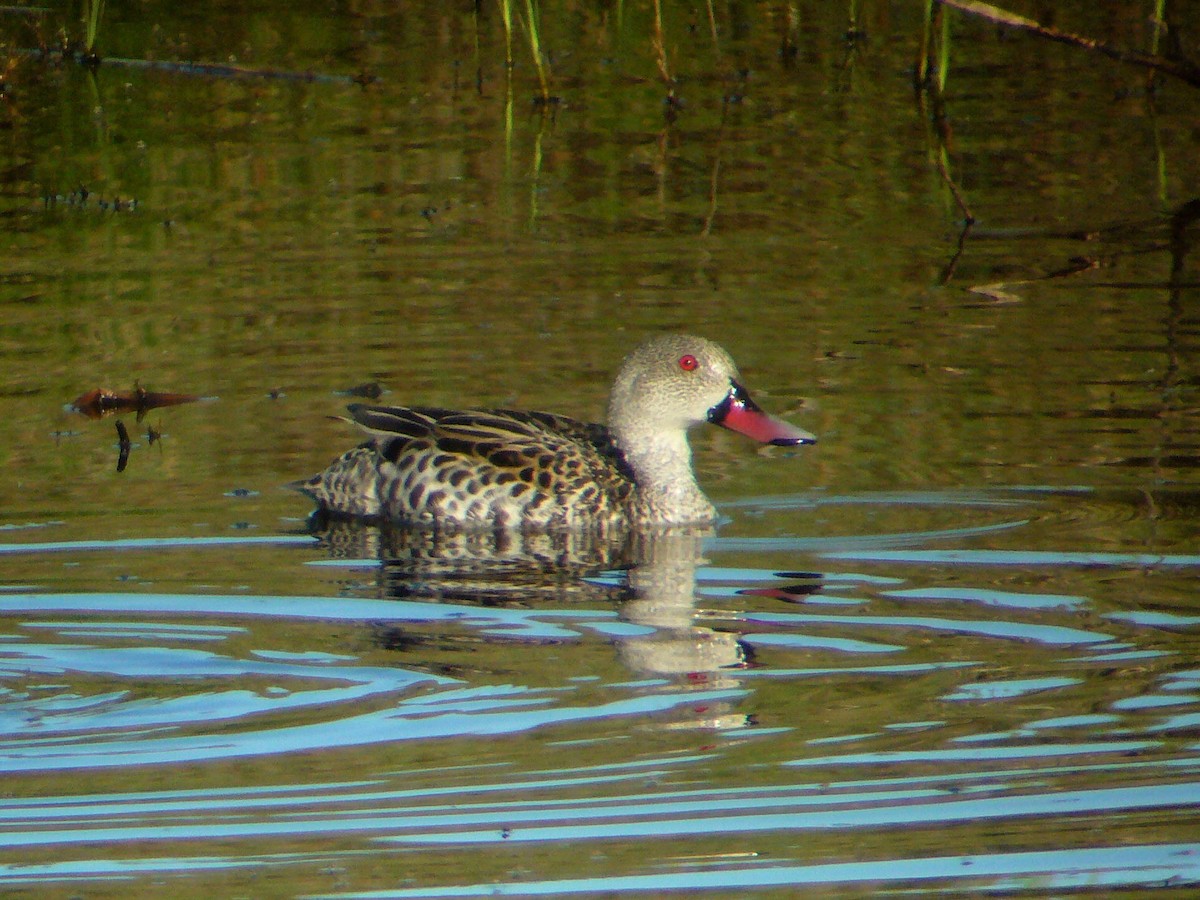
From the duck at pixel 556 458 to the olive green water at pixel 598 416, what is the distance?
0.31m

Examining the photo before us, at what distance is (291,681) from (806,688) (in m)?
1.51

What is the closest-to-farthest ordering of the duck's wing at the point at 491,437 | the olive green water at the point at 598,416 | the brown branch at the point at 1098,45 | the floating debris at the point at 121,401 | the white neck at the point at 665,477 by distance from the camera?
the olive green water at the point at 598,416
the brown branch at the point at 1098,45
the white neck at the point at 665,477
the duck's wing at the point at 491,437
the floating debris at the point at 121,401

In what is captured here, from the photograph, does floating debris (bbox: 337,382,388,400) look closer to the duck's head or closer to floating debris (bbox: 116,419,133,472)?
floating debris (bbox: 116,419,133,472)

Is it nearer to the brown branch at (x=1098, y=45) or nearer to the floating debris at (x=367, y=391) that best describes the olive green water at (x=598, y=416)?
the floating debris at (x=367, y=391)

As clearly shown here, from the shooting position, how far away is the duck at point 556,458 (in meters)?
8.54

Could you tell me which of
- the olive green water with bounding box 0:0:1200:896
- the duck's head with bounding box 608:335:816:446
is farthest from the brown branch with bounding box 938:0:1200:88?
the duck's head with bounding box 608:335:816:446

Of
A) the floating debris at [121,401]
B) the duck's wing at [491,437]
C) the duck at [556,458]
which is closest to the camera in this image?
the duck at [556,458]

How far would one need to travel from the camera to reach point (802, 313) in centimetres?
1085

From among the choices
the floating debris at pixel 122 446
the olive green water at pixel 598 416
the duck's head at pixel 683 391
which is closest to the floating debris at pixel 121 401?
the olive green water at pixel 598 416

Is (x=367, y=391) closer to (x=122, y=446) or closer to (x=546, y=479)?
(x=122, y=446)

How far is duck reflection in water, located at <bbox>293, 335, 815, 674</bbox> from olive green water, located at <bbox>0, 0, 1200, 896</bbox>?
20 centimetres

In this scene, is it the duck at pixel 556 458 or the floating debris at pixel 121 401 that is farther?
the floating debris at pixel 121 401

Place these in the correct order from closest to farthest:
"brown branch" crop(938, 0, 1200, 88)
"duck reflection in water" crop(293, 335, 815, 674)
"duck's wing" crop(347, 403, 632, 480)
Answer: "brown branch" crop(938, 0, 1200, 88) < "duck reflection in water" crop(293, 335, 815, 674) < "duck's wing" crop(347, 403, 632, 480)

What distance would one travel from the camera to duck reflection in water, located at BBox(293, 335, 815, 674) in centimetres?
825
